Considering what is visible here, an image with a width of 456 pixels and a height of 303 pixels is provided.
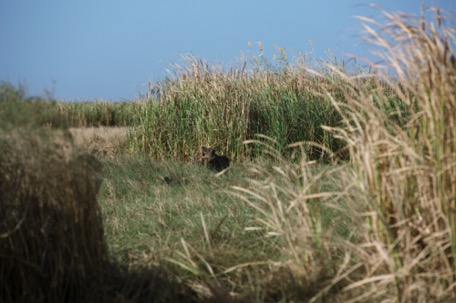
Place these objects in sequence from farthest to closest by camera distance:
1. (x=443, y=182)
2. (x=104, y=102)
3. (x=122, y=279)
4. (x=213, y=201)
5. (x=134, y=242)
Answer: (x=104, y=102) < (x=213, y=201) < (x=134, y=242) < (x=122, y=279) < (x=443, y=182)

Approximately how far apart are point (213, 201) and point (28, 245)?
2186 mm

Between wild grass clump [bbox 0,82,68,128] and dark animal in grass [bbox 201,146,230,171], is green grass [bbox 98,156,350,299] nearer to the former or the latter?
dark animal in grass [bbox 201,146,230,171]

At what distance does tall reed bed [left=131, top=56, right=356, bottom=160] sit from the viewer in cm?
757

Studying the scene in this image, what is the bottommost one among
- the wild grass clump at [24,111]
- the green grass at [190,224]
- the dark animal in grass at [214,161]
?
the green grass at [190,224]

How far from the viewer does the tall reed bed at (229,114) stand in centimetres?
757

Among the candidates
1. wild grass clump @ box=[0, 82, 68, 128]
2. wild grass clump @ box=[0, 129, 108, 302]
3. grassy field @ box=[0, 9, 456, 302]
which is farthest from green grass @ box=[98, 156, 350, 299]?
wild grass clump @ box=[0, 82, 68, 128]

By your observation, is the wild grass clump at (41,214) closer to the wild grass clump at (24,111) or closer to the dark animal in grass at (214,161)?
the wild grass clump at (24,111)

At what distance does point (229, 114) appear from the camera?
7586mm

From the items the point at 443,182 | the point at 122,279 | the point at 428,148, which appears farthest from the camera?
the point at 122,279

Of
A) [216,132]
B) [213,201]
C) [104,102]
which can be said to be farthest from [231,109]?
[104,102]

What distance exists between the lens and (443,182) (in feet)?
7.64

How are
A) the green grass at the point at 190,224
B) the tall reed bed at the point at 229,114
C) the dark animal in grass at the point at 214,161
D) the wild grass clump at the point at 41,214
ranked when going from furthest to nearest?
1. the tall reed bed at the point at 229,114
2. the dark animal in grass at the point at 214,161
3. the green grass at the point at 190,224
4. the wild grass clump at the point at 41,214

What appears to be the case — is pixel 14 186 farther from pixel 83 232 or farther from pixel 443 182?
pixel 443 182

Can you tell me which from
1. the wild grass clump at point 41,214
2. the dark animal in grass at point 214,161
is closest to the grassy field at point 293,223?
the wild grass clump at point 41,214
